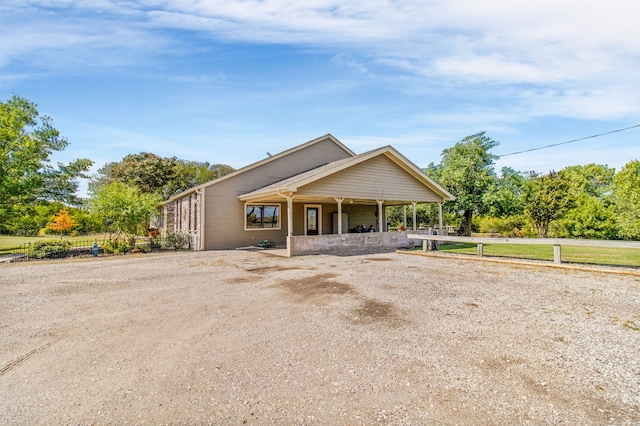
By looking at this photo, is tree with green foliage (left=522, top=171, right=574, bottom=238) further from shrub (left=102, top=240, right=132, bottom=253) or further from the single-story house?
shrub (left=102, top=240, right=132, bottom=253)

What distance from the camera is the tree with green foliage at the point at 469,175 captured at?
77.4ft

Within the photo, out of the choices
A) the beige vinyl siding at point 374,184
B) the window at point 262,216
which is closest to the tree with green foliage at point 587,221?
the beige vinyl siding at point 374,184

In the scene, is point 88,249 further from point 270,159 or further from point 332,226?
point 332,226

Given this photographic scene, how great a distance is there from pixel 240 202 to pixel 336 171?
5671 mm

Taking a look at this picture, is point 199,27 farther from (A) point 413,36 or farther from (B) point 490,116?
(B) point 490,116

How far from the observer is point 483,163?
958 inches

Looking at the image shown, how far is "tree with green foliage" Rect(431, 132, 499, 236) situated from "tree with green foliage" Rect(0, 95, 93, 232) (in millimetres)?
24945

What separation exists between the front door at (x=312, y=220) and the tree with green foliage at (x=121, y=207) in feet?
27.0

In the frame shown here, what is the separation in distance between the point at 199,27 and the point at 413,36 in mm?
7240

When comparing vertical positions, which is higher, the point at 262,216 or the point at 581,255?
the point at 262,216

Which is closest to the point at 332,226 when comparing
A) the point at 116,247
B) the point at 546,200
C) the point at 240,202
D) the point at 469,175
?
the point at 240,202

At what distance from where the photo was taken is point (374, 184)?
618 inches

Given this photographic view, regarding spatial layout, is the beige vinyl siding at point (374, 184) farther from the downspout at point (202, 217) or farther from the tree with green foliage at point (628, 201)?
the tree with green foliage at point (628, 201)

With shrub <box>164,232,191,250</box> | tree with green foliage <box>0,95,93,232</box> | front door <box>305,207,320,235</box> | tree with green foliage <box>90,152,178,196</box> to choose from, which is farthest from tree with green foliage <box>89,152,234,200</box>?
front door <box>305,207,320,235</box>
